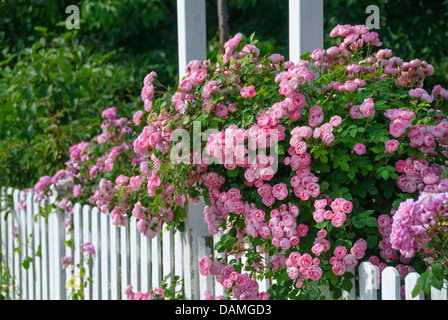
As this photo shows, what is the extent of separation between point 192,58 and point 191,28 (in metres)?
0.16

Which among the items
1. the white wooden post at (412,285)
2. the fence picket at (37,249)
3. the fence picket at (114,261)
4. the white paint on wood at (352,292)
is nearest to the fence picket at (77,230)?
the fence picket at (114,261)

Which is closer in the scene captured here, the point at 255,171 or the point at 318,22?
the point at 255,171

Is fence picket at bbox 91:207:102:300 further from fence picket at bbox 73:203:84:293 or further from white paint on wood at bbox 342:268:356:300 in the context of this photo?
white paint on wood at bbox 342:268:356:300

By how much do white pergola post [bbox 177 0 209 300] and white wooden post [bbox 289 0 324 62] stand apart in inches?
24.2

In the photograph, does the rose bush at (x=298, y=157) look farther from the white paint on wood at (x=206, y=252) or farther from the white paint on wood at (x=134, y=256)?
the white paint on wood at (x=134, y=256)

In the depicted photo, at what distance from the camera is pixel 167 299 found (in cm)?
323

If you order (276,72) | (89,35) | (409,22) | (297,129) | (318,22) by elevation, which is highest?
(89,35)

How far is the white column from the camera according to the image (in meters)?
3.31

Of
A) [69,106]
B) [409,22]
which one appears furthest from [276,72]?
[409,22]

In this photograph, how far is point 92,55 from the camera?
277 inches

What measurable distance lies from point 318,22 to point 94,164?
2140 millimetres

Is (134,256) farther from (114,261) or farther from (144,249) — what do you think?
(114,261)

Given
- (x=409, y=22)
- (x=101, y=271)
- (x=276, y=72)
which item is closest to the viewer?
(x=276, y=72)
